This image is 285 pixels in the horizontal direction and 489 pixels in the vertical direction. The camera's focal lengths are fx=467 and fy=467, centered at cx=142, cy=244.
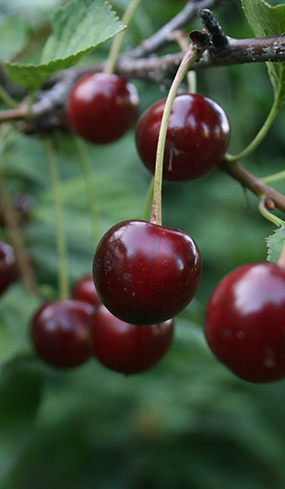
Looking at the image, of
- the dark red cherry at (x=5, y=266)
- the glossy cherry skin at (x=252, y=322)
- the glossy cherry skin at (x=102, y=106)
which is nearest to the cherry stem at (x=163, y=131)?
the glossy cherry skin at (x=252, y=322)

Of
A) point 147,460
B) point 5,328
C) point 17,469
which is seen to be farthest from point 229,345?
point 17,469

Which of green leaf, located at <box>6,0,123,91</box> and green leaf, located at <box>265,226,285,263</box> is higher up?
green leaf, located at <box>6,0,123,91</box>

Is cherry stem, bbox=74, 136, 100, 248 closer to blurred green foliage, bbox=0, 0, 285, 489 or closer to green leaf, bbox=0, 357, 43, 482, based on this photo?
blurred green foliage, bbox=0, 0, 285, 489

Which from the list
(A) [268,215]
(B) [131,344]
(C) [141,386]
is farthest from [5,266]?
(C) [141,386]

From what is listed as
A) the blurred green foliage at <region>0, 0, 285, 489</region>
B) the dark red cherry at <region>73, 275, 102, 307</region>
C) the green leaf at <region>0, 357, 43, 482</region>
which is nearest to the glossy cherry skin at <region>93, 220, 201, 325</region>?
the dark red cherry at <region>73, 275, 102, 307</region>

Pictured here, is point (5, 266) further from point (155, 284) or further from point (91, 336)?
point (155, 284)

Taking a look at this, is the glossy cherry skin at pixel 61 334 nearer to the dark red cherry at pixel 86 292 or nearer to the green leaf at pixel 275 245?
the dark red cherry at pixel 86 292
